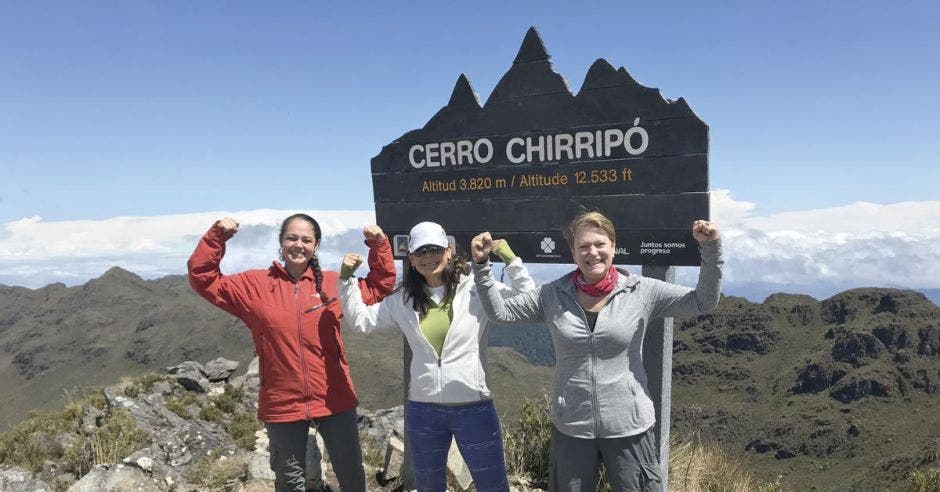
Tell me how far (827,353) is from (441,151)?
124765mm

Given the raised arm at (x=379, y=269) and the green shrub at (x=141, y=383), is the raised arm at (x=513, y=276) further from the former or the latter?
the green shrub at (x=141, y=383)

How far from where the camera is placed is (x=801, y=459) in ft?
261

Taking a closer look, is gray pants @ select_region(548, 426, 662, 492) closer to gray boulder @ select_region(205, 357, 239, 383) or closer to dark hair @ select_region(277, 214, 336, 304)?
dark hair @ select_region(277, 214, 336, 304)

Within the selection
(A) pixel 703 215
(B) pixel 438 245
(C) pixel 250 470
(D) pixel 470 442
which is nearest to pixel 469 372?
(D) pixel 470 442

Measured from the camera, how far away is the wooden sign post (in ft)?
17.8

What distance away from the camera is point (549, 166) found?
241 inches

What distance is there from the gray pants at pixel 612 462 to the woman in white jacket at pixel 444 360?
637 millimetres

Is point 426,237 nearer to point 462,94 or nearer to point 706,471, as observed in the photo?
point 462,94

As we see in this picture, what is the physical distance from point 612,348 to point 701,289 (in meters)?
0.70

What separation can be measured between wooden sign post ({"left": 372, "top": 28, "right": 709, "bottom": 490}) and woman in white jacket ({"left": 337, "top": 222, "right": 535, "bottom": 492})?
144cm

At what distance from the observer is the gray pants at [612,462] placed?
13.5ft

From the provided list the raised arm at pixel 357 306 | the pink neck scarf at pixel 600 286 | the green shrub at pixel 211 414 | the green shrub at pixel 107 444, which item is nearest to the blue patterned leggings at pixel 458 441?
the raised arm at pixel 357 306

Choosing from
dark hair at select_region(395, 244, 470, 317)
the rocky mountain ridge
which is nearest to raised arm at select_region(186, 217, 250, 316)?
dark hair at select_region(395, 244, 470, 317)

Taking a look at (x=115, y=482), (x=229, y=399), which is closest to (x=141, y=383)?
(x=229, y=399)
